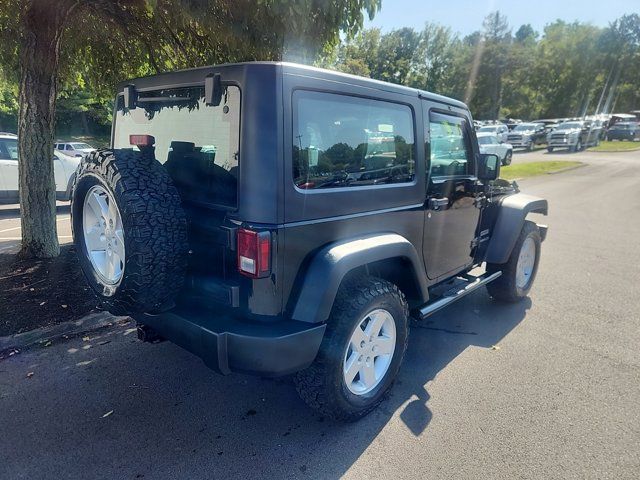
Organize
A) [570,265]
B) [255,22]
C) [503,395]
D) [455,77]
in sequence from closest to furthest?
[503,395] → [255,22] → [570,265] → [455,77]

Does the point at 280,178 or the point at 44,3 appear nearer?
the point at 280,178

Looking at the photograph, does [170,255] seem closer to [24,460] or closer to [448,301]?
[24,460]

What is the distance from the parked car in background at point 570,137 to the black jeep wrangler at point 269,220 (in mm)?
29638

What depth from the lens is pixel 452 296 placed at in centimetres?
355

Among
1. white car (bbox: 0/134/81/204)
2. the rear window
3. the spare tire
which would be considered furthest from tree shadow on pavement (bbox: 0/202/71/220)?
the spare tire

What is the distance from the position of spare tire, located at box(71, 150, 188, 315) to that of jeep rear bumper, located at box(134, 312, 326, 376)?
26 centimetres

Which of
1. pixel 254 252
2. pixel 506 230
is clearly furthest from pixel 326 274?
pixel 506 230

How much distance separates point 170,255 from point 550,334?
135 inches

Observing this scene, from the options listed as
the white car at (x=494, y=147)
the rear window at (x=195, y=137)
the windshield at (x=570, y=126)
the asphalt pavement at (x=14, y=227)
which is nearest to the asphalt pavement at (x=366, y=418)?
the rear window at (x=195, y=137)

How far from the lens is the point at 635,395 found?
2988 millimetres

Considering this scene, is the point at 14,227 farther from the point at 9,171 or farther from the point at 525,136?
the point at 525,136

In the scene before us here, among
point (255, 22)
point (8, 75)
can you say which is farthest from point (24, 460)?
point (8, 75)

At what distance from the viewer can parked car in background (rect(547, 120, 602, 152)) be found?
91.8 ft

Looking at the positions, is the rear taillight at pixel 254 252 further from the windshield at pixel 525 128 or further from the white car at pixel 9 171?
the windshield at pixel 525 128
